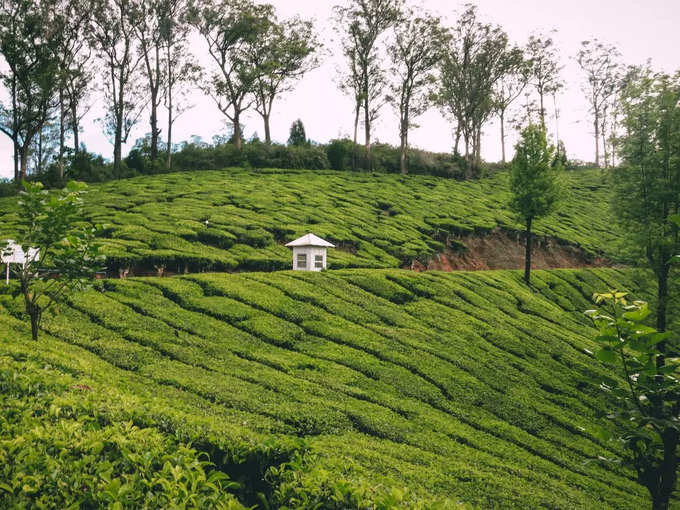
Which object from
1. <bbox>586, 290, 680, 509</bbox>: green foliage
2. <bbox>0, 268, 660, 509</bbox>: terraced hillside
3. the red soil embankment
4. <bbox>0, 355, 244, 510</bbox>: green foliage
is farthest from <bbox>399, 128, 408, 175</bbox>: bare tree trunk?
<bbox>0, 355, 244, 510</bbox>: green foliage

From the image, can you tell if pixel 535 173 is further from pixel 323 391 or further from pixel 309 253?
pixel 323 391

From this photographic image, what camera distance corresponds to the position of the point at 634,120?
14.4 meters

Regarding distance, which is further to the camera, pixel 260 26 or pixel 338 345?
pixel 260 26

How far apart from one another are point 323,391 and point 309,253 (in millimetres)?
7729

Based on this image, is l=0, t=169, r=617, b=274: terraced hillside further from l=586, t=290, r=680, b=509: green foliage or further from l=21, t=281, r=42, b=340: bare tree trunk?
l=586, t=290, r=680, b=509: green foliage

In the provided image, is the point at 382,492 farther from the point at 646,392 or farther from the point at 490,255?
the point at 490,255

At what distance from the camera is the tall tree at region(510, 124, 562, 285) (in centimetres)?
2077

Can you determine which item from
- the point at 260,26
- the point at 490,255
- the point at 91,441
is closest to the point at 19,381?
the point at 91,441

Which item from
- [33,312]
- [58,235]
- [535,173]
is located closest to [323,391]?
[58,235]

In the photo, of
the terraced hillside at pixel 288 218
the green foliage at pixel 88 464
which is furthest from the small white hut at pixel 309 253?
the green foliage at pixel 88 464

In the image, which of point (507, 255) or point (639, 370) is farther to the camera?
point (507, 255)

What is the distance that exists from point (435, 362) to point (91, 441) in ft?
29.0

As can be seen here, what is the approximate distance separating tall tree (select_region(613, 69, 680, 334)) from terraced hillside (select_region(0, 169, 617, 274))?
5.52ft

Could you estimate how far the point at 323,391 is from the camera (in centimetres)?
911
